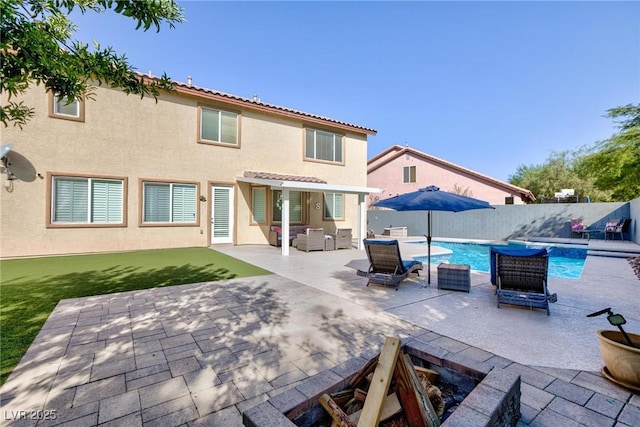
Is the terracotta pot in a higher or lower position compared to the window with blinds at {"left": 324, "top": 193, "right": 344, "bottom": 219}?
lower

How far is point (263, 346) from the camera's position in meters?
3.96

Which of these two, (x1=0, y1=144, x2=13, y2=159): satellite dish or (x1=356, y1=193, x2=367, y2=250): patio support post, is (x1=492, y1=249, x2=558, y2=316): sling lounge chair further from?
(x1=0, y1=144, x2=13, y2=159): satellite dish

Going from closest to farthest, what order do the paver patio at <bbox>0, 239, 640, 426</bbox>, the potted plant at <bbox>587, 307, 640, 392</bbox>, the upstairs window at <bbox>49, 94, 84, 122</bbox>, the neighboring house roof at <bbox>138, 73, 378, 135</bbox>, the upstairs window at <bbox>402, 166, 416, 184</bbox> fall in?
the paver patio at <bbox>0, 239, 640, 426</bbox> < the potted plant at <bbox>587, 307, 640, 392</bbox> < the upstairs window at <bbox>49, 94, 84, 122</bbox> < the neighboring house roof at <bbox>138, 73, 378, 135</bbox> < the upstairs window at <bbox>402, 166, 416, 184</bbox>

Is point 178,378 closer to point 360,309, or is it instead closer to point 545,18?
point 360,309

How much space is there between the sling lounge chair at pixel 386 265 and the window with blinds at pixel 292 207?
8.93 metres

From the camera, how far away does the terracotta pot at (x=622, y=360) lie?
115 inches

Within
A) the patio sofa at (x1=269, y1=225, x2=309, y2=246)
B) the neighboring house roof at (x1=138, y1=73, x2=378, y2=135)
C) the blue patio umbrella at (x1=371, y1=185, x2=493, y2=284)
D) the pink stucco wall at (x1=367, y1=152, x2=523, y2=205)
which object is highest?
the neighboring house roof at (x1=138, y1=73, x2=378, y2=135)

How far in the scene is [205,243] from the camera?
13.6 m

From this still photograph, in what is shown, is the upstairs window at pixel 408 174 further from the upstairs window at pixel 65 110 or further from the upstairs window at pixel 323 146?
the upstairs window at pixel 65 110

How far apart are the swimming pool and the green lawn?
8.38 metres

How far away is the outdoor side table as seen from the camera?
6.64m

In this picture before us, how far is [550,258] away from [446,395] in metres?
14.8

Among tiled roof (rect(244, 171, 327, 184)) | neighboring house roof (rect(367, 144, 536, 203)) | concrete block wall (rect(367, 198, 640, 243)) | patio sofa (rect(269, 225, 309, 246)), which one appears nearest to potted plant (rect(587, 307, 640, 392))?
patio sofa (rect(269, 225, 309, 246))
